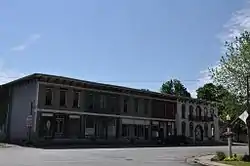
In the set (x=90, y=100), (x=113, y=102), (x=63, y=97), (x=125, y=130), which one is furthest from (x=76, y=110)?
(x=125, y=130)

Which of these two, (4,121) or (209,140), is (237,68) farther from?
(209,140)

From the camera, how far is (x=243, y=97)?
25.6m

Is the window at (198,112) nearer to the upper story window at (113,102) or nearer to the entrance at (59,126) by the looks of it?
the upper story window at (113,102)

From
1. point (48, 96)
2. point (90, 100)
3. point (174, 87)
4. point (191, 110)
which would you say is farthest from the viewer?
point (174, 87)

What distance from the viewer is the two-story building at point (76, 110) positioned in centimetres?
4412

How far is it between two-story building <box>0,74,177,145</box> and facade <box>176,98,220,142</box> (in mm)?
6105

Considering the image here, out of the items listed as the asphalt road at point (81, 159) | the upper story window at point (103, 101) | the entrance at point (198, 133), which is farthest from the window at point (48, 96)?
the entrance at point (198, 133)

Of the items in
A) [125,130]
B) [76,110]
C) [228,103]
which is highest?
[76,110]

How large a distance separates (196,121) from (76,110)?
27.2 meters

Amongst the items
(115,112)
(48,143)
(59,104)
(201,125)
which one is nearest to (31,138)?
(48,143)

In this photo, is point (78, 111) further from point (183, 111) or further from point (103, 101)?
point (183, 111)

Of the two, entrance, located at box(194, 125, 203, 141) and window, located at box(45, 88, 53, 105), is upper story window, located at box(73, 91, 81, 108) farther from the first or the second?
entrance, located at box(194, 125, 203, 141)

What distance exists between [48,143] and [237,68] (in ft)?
79.8

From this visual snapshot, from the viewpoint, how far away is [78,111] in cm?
4791
